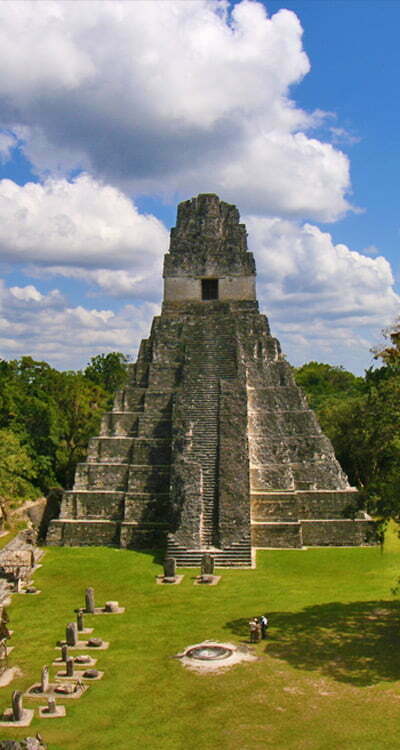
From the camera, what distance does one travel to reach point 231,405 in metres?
24.4

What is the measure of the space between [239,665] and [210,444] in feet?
38.6

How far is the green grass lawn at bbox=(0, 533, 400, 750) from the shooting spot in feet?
31.8

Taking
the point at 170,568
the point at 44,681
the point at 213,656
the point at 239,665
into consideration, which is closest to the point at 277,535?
the point at 170,568

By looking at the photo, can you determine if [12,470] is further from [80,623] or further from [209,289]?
[209,289]

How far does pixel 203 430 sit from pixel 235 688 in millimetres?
13364

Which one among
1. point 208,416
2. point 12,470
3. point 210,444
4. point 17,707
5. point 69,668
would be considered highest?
point 208,416

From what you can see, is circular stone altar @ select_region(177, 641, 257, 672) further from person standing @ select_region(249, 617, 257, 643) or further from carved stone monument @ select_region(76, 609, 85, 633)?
carved stone monument @ select_region(76, 609, 85, 633)

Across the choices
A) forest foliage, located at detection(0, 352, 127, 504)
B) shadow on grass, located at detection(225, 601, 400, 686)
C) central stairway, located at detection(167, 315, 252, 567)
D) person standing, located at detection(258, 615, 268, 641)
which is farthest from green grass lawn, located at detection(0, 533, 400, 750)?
forest foliage, located at detection(0, 352, 127, 504)

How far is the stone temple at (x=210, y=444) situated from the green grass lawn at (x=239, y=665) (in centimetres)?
198

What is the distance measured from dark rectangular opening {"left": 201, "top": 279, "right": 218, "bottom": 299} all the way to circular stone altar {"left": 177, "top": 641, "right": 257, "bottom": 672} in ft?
64.1

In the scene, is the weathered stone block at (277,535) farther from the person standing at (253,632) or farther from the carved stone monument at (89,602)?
the person standing at (253,632)

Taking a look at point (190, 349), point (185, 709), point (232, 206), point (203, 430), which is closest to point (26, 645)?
point (185, 709)

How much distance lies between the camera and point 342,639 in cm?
1320

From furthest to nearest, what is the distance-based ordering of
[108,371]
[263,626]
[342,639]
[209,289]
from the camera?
[108,371] → [209,289] → [263,626] → [342,639]
